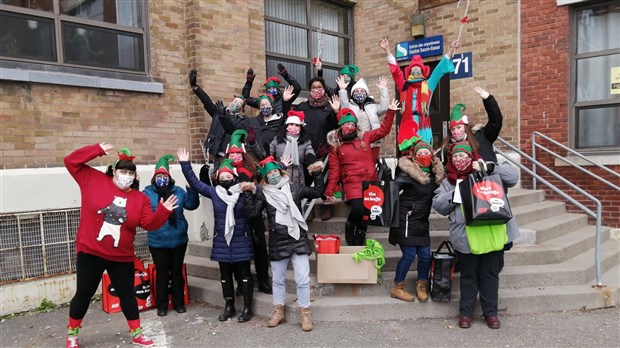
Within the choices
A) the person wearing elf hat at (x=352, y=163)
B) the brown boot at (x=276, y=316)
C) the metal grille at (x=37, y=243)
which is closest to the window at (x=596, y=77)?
the person wearing elf hat at (x=352, y=163)

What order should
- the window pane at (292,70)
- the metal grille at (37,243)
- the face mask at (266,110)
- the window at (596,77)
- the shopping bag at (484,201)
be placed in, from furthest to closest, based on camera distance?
the window pane at (292,70), the window at (596,77), the face mask at (266,110), the metal grille at (37,243), the shopping bag at (484,201)

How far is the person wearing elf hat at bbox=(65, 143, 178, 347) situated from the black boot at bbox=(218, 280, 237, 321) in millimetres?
929

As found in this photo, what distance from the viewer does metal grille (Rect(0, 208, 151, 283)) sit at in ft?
16.3

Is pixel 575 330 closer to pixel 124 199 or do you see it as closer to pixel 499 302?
pixel 499 302

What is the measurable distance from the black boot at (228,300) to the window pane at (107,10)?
3.80m

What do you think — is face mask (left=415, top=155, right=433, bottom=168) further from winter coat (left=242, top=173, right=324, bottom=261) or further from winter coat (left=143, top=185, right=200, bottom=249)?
winter coat (left=143, top=185, right=200, bottom=249)

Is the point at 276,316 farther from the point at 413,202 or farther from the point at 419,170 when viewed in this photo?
the point at 419,170

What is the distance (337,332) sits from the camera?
4.27m

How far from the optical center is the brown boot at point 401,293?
4609mm

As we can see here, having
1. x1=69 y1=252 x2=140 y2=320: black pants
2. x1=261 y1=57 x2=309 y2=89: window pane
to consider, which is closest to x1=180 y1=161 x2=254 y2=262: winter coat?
x1=69 y1=252 x2=140 y2=320: black pants

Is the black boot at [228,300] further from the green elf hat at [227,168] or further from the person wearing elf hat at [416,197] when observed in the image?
the person wearing elf hat at [416,197]

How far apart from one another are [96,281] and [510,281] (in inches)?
166

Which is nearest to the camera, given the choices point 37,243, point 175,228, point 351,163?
point 175,228

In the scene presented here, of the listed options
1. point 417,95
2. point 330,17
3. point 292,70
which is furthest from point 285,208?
point 330,17
